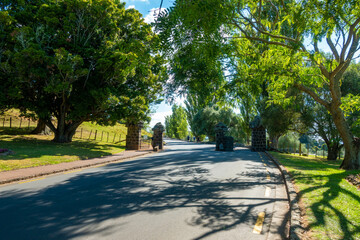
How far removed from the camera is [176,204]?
5.48 metres

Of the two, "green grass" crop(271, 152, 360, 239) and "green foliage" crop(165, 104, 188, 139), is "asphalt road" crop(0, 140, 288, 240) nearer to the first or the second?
"green grass" crop(271, 152, 360, 239)

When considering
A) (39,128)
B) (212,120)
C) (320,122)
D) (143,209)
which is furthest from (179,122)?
(143,209)

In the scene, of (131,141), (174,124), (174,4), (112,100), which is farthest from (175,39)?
(174,124)

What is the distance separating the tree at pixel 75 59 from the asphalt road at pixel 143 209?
11.5m

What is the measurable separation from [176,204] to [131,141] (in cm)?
1847

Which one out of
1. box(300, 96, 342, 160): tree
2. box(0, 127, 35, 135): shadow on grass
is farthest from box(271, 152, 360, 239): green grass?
box(0, 127, 35, 135): shadow on grass

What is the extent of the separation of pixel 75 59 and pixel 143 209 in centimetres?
1527

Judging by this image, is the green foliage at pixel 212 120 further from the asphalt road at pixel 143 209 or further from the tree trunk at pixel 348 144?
the asphalt road at pixel 143 209

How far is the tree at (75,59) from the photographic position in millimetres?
17516

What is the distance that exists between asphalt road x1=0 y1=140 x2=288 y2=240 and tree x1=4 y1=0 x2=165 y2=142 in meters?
11.5

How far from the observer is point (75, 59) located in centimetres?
1741

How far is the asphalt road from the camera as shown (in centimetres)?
396

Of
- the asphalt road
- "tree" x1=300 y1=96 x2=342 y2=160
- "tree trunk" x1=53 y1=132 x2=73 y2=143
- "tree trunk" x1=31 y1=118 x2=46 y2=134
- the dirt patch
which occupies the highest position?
"tree" x1=300 y1=96 x2=342 y2=160

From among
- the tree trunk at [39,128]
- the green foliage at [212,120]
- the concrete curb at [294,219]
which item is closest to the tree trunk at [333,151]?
the concrete curb at [294,219]
